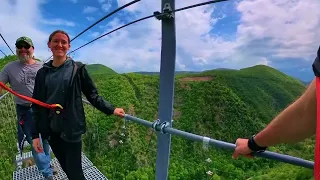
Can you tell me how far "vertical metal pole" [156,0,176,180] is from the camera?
50.4 inches

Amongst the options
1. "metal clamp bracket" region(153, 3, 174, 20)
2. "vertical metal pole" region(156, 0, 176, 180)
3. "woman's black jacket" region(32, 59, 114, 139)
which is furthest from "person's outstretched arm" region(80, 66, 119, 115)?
"metal clamp bracket" region(153, 3, 174, 20)

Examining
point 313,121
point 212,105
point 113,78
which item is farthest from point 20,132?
point 113,78

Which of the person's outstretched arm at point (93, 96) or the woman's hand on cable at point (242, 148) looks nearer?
the woman's hand on cable at point (242, 148)

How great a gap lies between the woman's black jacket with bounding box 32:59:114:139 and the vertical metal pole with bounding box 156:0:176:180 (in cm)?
39

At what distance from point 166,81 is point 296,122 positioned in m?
0.75

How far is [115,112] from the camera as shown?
1.66m

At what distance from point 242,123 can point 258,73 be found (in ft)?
67.0

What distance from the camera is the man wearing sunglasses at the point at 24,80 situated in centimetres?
223

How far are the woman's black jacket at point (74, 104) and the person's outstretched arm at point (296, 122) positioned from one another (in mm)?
1066

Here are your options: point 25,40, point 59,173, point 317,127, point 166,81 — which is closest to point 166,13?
point 166,81

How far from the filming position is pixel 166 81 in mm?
1343

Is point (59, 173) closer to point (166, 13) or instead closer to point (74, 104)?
point (74, 104)

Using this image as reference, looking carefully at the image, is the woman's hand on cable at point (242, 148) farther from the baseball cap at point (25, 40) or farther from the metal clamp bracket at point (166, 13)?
the baseball cap at point (25, 40)

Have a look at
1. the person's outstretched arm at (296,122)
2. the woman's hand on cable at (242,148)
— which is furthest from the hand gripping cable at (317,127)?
the woman's hand on cable at (242,148)
